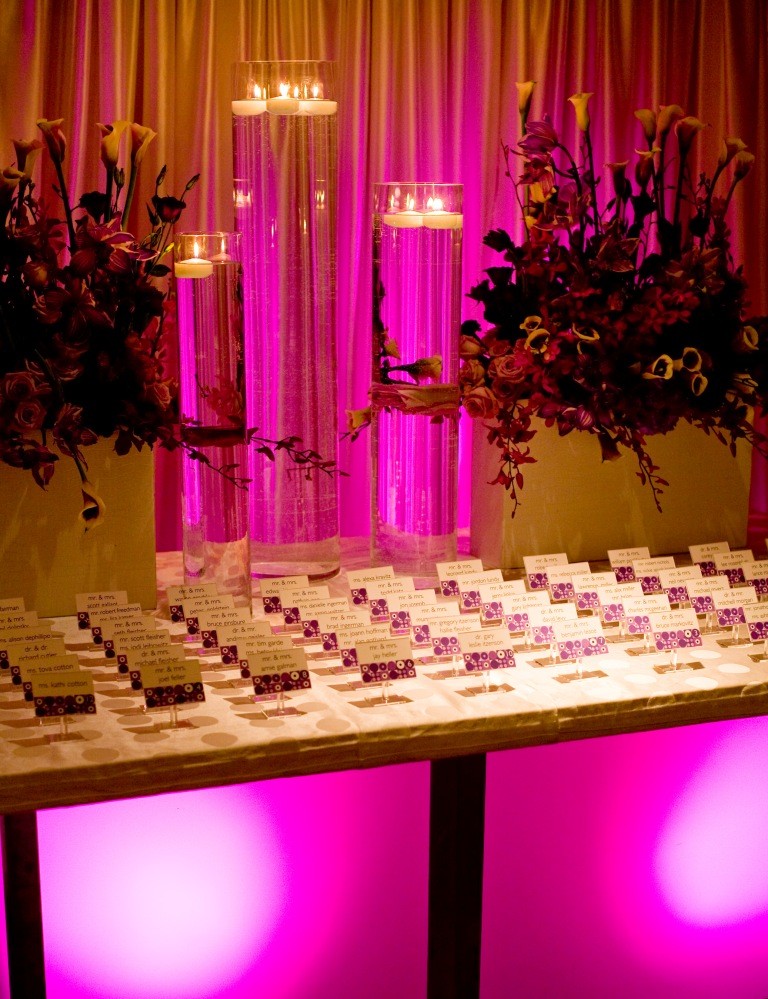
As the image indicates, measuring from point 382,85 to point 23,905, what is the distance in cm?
162

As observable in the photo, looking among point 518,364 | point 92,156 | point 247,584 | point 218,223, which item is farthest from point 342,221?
point 247,584

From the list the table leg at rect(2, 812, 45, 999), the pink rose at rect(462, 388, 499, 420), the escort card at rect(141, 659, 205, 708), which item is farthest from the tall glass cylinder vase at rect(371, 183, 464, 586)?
the table leg at rect(2, 812, 45, 999)

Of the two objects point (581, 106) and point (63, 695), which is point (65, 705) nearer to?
point (63, 695)

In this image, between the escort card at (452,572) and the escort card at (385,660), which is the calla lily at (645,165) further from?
the escort card at (385,660)

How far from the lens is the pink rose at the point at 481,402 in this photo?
1.78 metres

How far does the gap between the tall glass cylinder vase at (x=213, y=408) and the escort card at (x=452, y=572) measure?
278 mm

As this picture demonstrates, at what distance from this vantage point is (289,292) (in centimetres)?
176

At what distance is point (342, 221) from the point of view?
233 centimetres

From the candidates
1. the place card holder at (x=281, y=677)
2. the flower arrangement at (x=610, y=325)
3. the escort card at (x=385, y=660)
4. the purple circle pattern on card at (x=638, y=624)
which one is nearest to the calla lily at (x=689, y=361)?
the flower arrangement at (x=610, y=325)

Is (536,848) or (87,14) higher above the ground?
(87,14)

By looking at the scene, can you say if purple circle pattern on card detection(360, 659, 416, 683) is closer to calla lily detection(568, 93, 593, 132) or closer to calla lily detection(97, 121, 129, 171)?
calla lily detection(97, 121, 129, 171)

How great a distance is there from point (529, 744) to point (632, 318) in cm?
68

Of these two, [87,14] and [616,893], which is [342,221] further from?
[616,893]

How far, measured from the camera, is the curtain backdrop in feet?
6.86
